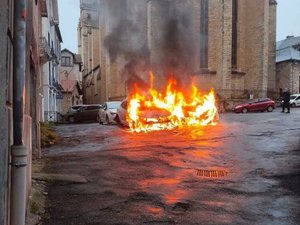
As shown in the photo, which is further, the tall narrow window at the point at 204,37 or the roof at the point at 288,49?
the roof at the point at 288,49

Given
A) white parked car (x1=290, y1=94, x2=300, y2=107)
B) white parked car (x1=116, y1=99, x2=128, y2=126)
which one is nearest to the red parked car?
white parked car (x1=290, y1=94, x2=300, y2=107)

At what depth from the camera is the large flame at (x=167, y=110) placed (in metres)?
18.5

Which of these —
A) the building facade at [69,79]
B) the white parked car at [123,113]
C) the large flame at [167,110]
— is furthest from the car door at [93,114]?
the building facade at [69,79]

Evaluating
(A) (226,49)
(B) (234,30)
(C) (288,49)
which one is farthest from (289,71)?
(A) (226,49)

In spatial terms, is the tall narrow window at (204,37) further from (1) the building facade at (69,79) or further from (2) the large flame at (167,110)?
→ (1) the building facade at (69,79)

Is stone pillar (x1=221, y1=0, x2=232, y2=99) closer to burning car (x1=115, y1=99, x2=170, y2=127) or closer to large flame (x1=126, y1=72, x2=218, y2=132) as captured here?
large flame (x1=126, y1=72, x2=218, y2=132)

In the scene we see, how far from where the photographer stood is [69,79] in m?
55.8

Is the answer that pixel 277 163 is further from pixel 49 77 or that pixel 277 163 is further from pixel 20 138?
pixel 49 77

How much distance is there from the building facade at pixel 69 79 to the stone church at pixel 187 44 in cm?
284

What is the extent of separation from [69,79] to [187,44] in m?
29.9

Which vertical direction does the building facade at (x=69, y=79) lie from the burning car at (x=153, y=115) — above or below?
above

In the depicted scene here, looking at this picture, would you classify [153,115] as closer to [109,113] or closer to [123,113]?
[123,113]

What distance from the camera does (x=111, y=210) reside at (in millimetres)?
5418

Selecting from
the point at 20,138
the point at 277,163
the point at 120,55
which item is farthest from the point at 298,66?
the point at 20,138
